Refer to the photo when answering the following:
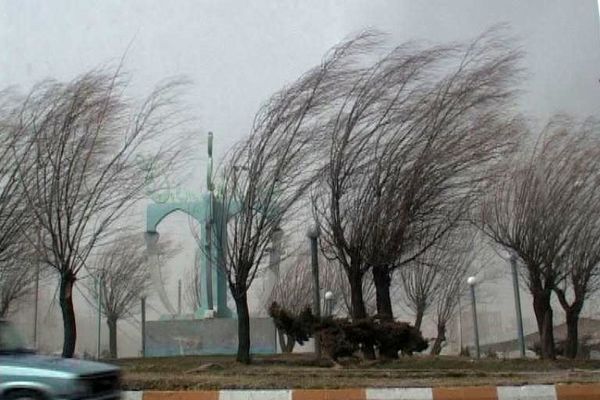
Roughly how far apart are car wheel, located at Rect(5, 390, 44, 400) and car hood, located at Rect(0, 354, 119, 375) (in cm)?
33

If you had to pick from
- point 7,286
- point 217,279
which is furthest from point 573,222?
point 7,286

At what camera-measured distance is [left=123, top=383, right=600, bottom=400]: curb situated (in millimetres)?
12906

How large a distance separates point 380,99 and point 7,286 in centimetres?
1774

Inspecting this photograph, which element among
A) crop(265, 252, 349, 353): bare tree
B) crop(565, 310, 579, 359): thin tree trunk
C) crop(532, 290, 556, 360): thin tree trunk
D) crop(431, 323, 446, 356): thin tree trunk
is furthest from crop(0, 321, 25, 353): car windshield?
crop(431, 323, 446, 356): thin tree trunk

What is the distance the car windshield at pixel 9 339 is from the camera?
11133 millimetres

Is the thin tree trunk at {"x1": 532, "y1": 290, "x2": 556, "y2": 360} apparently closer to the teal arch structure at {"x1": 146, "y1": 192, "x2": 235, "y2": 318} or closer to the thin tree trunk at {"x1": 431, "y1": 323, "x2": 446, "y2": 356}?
the thin tree trunk at {"x1": 431, "y1": 323, "x2": 446, "y2": 356}

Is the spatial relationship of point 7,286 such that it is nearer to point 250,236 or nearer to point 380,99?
point 250,236

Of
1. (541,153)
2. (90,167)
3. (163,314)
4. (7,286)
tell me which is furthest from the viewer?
(163,314)

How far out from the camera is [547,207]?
86.9 ft

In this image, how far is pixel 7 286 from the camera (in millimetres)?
31141

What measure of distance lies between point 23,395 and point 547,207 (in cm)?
2061

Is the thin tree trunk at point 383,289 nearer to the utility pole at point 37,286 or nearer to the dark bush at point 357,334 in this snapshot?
the dark bush at point 357,334

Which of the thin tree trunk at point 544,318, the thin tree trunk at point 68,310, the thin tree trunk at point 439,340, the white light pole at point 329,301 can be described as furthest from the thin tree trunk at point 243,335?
the white light pole at point 329,301

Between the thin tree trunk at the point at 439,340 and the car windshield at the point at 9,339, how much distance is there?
931 inches
